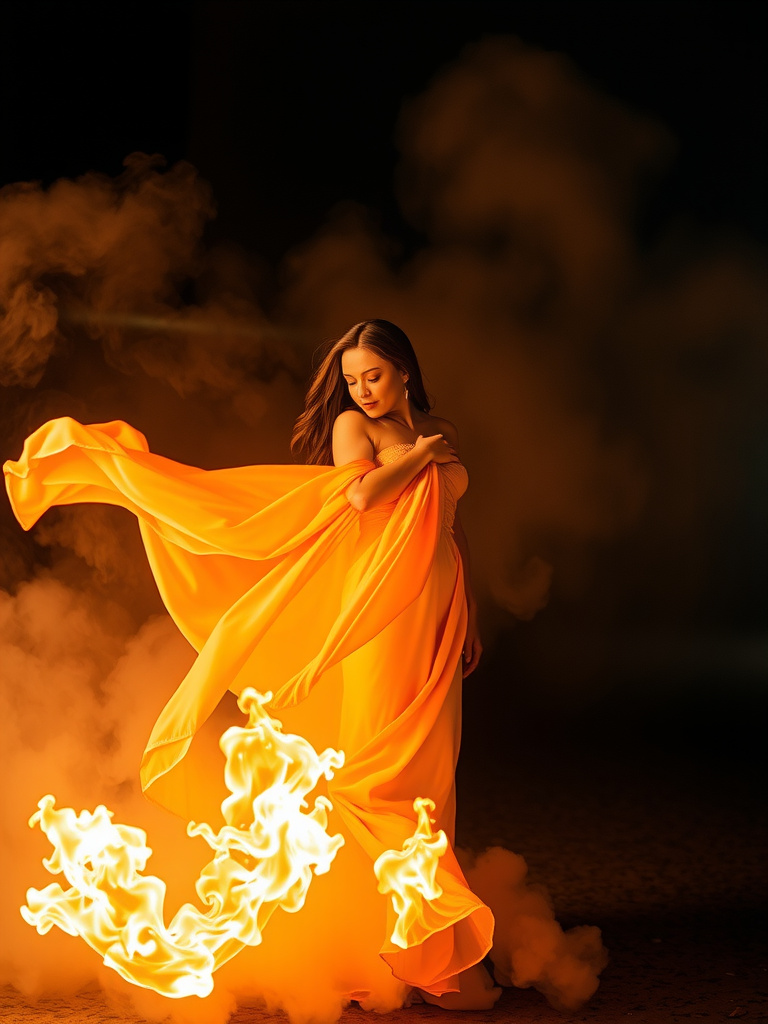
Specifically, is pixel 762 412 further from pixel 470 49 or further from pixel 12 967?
pixel 12 967

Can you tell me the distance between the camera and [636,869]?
4.74 m

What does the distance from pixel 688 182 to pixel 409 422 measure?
6.26 m

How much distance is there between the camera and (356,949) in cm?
331

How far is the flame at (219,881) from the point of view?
2.92 m

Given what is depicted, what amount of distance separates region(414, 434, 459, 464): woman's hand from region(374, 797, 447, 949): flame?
0.97m

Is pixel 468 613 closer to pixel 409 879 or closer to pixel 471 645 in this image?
pixel 471 645

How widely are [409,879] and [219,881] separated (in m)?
0.47

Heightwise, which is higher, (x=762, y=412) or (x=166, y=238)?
(x=166, y=238)

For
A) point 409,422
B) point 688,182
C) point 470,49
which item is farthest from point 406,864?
point 688,182

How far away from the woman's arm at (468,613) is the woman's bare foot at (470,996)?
2.67 feet

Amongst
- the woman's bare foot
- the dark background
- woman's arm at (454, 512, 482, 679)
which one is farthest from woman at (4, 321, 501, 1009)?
the dark background

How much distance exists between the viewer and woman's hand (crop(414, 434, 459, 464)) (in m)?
3.26

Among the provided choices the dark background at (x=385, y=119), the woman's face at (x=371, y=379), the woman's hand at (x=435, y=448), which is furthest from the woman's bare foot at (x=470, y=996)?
the dark background at (x=385, y=119)

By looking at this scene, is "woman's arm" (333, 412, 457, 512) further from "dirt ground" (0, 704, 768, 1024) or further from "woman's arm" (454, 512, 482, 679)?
"dirt ground" (0, 704, 768, 1024)
